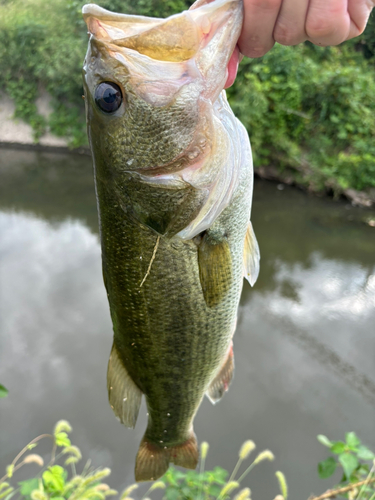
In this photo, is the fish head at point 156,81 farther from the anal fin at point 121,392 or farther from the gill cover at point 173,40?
the anal fin at point 121,392

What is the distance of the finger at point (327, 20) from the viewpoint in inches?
26.2

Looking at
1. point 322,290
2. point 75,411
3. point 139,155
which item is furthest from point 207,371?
point 322,290

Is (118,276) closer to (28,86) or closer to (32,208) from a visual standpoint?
(32,208)

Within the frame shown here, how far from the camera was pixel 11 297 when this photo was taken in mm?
4137

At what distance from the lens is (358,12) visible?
684 mm

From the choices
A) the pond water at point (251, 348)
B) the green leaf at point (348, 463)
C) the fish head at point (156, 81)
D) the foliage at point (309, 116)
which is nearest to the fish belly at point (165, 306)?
the fish head at point (156, 81)

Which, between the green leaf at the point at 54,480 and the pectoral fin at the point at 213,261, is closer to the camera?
the pectoral fin at the point at 213,261

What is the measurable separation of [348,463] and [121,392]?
992 mm

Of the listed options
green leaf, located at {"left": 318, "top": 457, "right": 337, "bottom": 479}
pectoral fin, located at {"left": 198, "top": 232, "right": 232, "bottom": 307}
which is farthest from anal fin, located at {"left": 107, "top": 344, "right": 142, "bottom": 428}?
green leaf, located at {"left": 318, "top": 457, "right": 337, "bottom": 479}

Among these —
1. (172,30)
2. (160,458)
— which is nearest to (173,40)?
(172,30)

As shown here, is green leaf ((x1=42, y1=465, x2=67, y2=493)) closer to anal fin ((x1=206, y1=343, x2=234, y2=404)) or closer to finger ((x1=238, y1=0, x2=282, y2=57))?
anal fin ((x1=206, y1=343, x2=234, y2=404))

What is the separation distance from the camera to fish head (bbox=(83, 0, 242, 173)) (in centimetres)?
72

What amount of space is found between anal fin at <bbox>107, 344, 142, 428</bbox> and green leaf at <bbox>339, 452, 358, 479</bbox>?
893 millimetres

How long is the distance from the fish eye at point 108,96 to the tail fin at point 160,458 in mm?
1194
